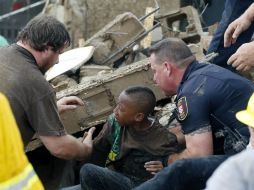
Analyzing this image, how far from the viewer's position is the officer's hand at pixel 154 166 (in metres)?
4.15

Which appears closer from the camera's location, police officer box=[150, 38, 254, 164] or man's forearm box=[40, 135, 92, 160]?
police officer box=[150, 38, 254, 164]

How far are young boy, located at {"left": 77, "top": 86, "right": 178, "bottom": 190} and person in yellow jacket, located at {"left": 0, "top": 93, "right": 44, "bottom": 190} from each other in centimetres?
174

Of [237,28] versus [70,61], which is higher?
[237,28]

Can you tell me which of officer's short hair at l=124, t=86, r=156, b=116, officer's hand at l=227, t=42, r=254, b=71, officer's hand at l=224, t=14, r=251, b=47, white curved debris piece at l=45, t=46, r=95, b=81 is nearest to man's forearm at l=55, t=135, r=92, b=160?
officer's short hair at l=124, t=86, r=156, b=116

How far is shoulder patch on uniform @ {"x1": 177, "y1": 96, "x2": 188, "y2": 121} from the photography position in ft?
12.6

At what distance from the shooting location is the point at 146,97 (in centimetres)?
445

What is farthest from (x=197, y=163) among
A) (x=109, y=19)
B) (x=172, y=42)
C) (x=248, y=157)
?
(x=109, y=19)

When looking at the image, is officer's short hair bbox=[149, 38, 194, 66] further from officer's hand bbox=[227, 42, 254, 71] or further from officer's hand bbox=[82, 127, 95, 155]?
officer's hand bbox=[82, 127, 95, 155]

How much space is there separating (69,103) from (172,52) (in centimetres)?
96

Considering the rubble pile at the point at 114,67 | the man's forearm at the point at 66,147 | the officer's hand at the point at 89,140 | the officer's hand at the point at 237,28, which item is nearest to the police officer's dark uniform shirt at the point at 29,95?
the man's forearm at the point at 66,147

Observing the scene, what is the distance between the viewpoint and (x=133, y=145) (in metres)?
4.34

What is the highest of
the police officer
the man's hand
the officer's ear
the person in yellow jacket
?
the person in yellow jacket

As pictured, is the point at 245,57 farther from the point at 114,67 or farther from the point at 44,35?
the point at 114,67

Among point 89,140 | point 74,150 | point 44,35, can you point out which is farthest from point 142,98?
point 44,35
